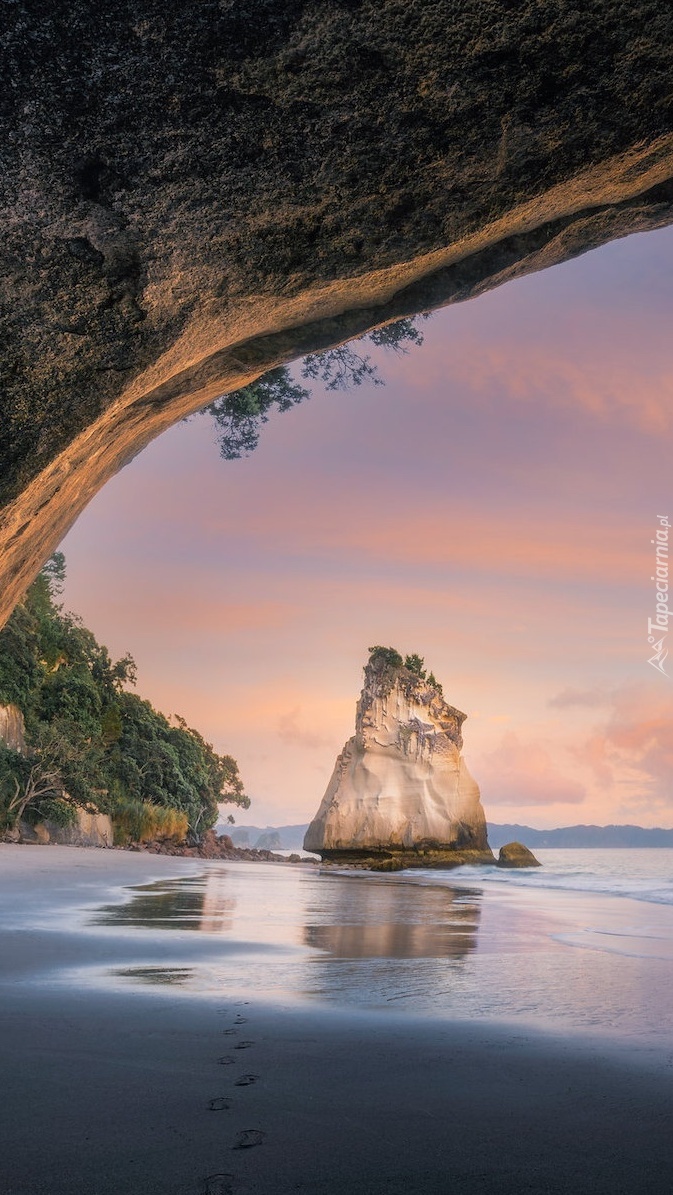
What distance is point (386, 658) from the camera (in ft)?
135

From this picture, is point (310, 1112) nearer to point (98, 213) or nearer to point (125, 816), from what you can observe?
point (98, 213)

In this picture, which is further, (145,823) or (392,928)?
(145,823)

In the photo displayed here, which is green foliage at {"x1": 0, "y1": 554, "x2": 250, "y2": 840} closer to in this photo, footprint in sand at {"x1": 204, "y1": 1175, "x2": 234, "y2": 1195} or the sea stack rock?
the sea stack rock

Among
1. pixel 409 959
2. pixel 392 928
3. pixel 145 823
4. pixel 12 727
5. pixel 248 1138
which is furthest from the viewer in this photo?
pixel 145 823

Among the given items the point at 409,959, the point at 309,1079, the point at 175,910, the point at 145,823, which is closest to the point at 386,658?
the point at 145,823

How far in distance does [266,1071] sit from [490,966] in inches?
110

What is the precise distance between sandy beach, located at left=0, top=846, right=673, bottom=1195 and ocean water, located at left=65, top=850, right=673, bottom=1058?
0.11 feet

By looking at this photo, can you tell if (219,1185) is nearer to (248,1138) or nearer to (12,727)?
(248,1138)

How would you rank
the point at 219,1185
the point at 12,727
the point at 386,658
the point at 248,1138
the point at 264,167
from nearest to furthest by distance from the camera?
1. the point at 219,1185
2. the point at 248,1138
3. the point at 264,167
4. the point at 12,727
5. the point at 386,658

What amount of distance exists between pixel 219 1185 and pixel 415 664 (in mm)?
40407

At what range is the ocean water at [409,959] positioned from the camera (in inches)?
153

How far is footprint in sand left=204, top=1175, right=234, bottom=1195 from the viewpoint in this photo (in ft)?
5.98

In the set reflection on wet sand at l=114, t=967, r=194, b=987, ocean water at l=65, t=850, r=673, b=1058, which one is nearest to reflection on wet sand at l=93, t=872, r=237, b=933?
ocean water at l=65, t=850, r=673, b=1058

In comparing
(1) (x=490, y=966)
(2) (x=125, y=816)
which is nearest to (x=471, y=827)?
(2) (x=125, y=816)
